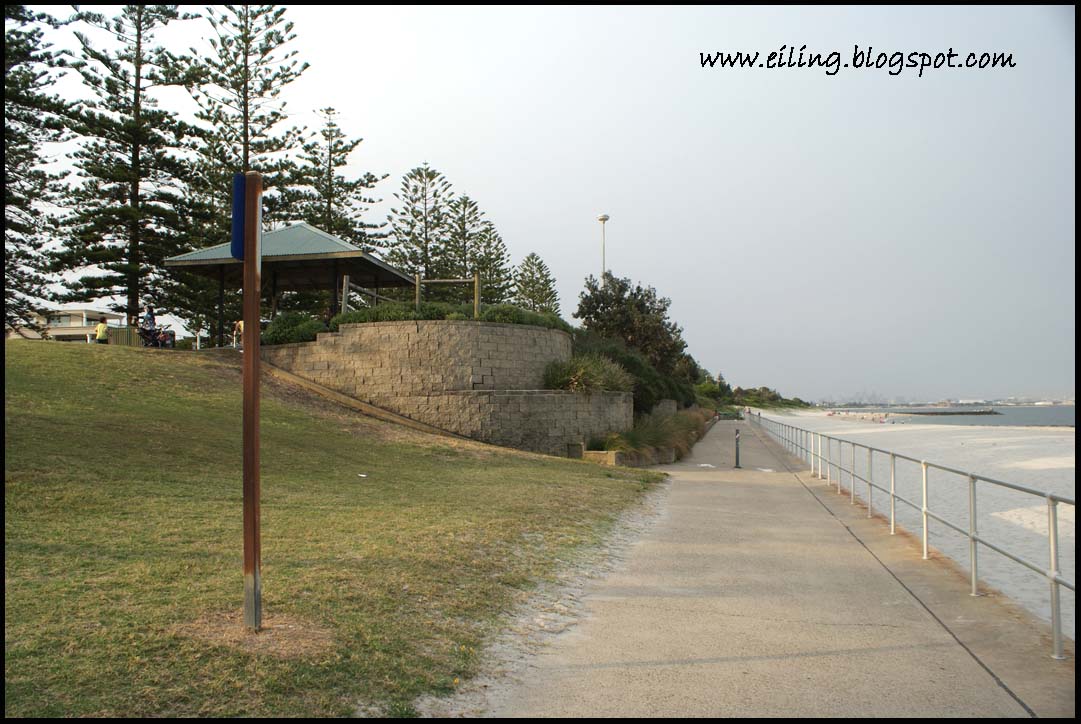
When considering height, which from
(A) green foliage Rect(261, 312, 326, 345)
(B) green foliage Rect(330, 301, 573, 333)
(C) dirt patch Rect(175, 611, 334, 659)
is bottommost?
(C) dirt patch Rect(175, 611, 334, 659)

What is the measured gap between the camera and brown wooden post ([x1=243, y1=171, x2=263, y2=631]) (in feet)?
13.4

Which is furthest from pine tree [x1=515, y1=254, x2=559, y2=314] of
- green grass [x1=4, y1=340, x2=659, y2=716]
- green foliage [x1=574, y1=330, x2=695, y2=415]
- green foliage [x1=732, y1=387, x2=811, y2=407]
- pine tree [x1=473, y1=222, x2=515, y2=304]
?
green foliage [x1=732, y1=387, x2=811, y2=407]

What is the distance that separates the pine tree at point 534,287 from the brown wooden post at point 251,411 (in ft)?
136

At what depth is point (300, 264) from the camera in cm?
2139

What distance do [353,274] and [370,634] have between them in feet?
63.7

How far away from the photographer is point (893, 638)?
4.65m

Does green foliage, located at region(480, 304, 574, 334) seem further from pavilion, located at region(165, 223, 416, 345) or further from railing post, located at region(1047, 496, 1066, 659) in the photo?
railing post, located at region(1047, 496, 1066, 659)

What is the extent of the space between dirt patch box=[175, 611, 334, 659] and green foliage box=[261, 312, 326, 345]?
1621 centimetres

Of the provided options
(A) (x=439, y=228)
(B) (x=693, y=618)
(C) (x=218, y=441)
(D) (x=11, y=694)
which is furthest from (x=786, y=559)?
(A) (x=439, y=228)

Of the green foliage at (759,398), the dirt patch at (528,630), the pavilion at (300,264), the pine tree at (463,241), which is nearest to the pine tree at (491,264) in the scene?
the pine tree at (463,241)

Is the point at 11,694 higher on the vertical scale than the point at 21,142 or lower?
lower

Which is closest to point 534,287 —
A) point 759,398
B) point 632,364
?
point 632,364

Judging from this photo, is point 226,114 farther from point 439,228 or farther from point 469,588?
point 469,588

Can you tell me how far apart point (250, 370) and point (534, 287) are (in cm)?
4301
